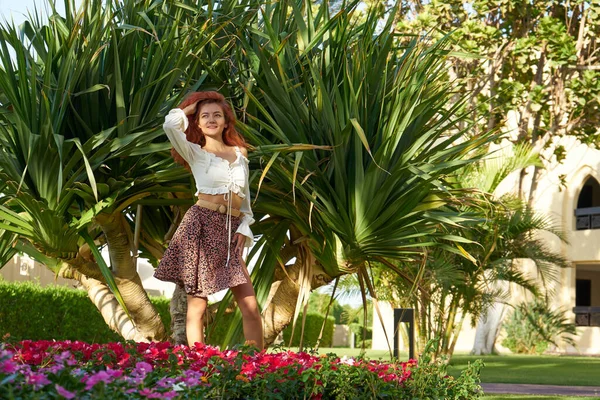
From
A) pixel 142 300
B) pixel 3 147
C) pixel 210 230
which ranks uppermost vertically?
pixel 3 147

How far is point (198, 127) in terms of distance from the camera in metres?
4.57

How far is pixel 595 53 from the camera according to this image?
15961 millimetres

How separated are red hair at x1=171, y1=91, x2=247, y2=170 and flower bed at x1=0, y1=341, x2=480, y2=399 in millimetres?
1239

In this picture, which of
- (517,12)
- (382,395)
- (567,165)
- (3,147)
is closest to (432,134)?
(382,395)

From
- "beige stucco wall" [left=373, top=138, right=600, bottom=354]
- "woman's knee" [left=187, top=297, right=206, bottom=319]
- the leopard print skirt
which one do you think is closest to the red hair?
the leopard print skirt

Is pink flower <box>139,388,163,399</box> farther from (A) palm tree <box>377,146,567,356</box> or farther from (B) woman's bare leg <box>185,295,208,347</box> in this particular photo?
(A) palm tree <box>377,146,567,356</box>

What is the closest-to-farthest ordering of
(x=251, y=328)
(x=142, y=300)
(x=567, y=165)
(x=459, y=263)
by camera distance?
(x=251, y=328), (x=142, y=300), (x=459, y=263), (x=567, y=165)

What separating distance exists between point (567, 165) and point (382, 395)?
72.3ft

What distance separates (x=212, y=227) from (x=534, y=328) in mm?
18447

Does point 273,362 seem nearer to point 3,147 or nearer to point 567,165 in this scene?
point 3,147

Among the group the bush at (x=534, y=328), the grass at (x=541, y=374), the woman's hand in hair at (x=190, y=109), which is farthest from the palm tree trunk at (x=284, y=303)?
the bush at (x=534, y=328)

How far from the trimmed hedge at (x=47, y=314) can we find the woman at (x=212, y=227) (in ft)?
27.7

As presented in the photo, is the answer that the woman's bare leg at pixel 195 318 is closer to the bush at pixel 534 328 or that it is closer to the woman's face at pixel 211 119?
the woman's face at pixel 211 119

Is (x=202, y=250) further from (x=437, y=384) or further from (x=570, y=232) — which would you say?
(x=570, y=232)
